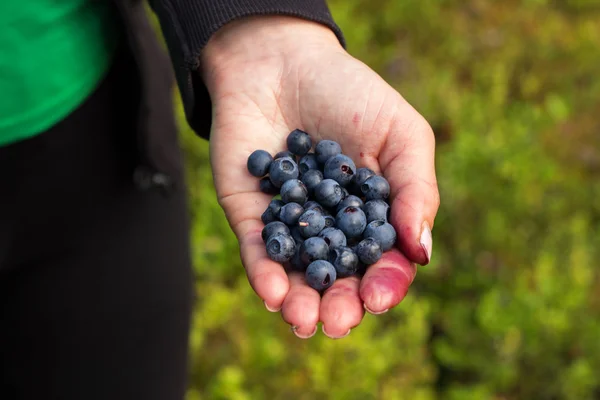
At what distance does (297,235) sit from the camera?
139 centimetres

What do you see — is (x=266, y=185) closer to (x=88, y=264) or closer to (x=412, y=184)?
(x=412, y=184)

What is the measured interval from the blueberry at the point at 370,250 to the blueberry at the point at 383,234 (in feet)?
0.04

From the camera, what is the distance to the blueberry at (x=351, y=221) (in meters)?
1.36

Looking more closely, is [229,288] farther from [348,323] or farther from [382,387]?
[348,323]

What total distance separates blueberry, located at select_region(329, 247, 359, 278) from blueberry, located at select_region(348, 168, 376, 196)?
0.17 metres

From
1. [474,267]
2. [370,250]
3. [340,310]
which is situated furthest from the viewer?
[474,267]

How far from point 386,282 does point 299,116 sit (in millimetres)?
503

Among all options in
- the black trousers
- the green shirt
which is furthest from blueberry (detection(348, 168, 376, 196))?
the green shirt

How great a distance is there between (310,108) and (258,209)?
0.87 ft

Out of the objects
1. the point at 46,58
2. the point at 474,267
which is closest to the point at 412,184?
the point at 46,58

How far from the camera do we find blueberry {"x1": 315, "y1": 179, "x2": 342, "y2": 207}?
56.5 inches

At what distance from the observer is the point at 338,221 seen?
1419 millimetres

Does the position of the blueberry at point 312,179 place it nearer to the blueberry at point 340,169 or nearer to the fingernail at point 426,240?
the blueberry at point 340,169

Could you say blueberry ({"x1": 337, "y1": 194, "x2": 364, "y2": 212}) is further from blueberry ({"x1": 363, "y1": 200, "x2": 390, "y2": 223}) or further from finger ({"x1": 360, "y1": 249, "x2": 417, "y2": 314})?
finger ({"x1": 360, "y1": 249, "x2": 417, "y2": 314})
